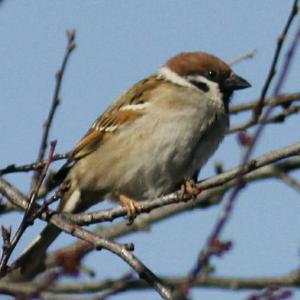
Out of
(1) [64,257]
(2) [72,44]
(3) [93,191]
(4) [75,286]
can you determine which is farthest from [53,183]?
(1) [64,257]

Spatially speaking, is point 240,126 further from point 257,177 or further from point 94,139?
point 94,139

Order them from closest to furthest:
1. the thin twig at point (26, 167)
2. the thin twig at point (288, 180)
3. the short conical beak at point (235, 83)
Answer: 1. the thin twig at point (26, 167)
2. the thin twig at point (288, 180)
3. the short conical beak at point (235, 83)

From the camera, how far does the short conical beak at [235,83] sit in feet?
15.7

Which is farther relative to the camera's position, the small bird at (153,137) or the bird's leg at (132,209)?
the small bird at (153,137)

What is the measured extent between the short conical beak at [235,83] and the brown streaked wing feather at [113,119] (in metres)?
0.41

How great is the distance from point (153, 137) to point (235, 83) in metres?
0.65

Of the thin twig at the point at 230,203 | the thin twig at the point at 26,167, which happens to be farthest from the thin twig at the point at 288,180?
the thin twig at the point at 230,203

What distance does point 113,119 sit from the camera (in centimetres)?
486

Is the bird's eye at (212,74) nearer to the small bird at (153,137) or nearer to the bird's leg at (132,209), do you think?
the small bird at (153,137)

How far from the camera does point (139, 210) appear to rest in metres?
3.83

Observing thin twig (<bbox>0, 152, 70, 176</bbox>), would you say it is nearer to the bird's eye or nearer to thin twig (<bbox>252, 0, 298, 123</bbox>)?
thin twig (<bbox>252, 0, 298, 123</bbox>)

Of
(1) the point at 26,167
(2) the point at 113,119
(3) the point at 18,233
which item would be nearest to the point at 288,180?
(2) the point at 113,119

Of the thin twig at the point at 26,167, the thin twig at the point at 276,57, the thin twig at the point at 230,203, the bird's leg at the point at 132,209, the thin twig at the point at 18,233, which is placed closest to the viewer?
the thin twig at the point at 230,203

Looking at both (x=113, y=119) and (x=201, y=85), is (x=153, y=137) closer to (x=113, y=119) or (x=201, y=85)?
(x=113, y=119)
